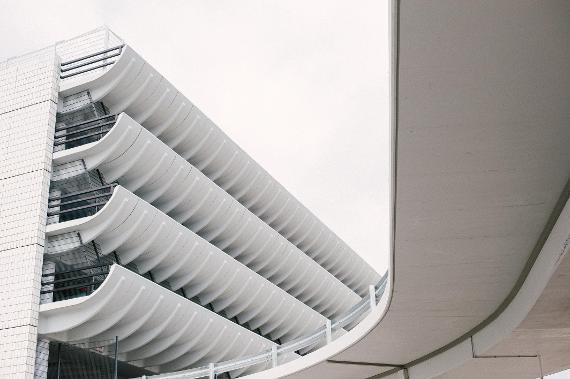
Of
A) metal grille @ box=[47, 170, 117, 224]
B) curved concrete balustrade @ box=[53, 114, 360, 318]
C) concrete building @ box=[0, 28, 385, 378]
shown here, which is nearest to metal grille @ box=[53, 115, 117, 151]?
concrete building @ box=[0, 28, 385, 378]

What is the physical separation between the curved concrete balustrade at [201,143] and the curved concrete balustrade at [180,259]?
5.03 metres

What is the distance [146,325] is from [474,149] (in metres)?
23.0

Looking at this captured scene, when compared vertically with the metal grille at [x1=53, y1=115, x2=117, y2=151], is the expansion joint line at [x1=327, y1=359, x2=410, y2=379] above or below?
below

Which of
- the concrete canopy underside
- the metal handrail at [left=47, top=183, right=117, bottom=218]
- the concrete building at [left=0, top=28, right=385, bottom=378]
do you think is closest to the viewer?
the concrete canopy underside

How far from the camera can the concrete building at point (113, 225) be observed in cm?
2869

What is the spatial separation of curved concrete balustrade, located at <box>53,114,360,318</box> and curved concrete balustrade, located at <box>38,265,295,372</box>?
5.23m

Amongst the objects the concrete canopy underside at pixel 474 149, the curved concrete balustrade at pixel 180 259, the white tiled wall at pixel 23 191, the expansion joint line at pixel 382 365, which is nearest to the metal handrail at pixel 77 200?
the white tiled wall at pixel 23 191

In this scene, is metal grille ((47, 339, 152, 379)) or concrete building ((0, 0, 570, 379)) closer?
concrete building ((0, 0, 570, 379))

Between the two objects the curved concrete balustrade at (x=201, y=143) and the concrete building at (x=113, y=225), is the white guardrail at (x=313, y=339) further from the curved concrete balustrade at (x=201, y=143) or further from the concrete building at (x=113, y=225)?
the curved concrete balustrade at (x=201, y=143)

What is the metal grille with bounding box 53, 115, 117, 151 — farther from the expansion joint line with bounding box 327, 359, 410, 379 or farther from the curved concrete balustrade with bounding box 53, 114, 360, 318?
the expansion joint line with bounding box 327, 359, 410, 379

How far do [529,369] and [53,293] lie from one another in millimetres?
18419

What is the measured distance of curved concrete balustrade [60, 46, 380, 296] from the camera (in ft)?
108

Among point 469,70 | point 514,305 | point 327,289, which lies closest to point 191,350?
point 327,289

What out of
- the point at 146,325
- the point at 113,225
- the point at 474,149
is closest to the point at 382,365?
the point at 474,149
